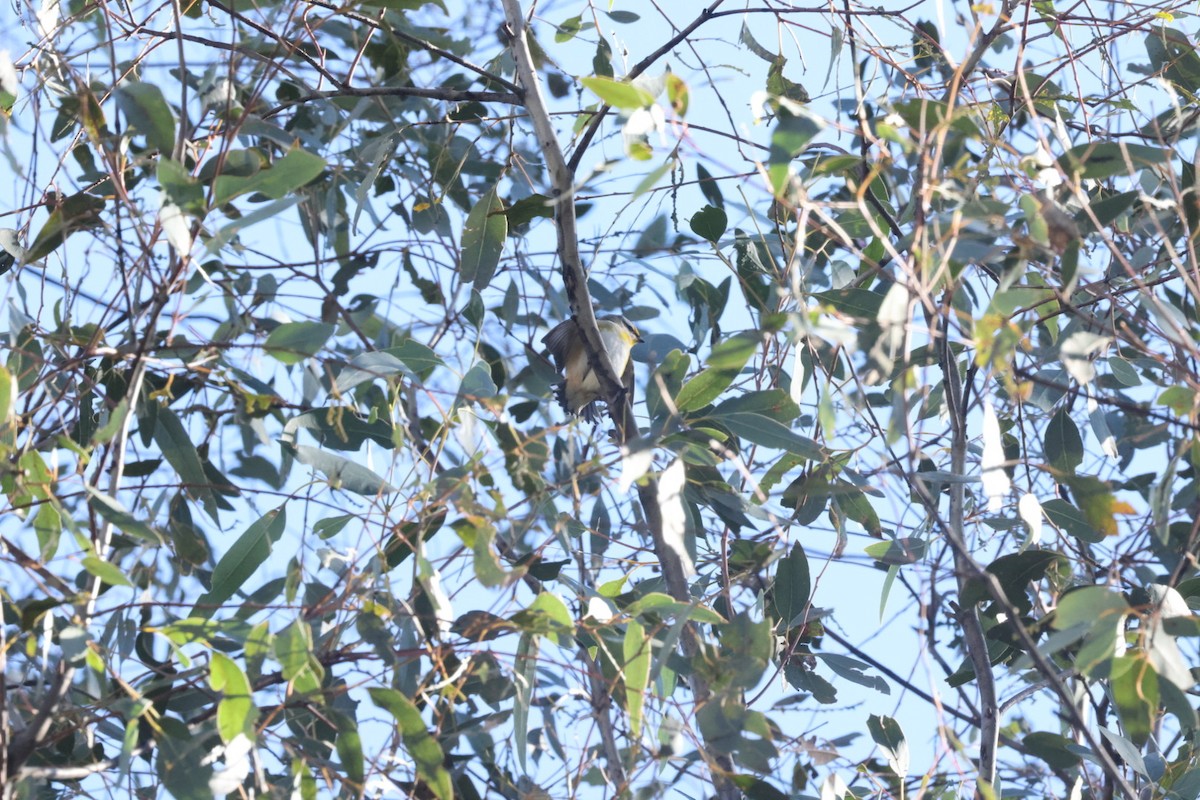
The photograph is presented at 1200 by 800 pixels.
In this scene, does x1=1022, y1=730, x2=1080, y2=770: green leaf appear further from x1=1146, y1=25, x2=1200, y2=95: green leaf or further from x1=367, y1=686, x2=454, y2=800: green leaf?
x1=1146, y1=25, x2=1200, y2=95: green leaf

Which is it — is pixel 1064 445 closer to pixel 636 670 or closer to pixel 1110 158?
pixel 1110 158

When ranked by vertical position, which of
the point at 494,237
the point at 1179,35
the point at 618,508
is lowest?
the point at 618,508

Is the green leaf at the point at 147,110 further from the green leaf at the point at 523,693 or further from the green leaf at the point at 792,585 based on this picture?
the green leaf at the point at 792,585

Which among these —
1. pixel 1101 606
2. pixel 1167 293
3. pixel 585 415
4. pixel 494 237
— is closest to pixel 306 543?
pixel 494 237

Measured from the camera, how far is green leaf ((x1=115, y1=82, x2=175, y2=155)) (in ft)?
4.25

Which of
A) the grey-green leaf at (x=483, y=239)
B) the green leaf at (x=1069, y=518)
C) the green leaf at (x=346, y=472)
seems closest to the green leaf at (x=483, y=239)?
the grey-green leaf at (x=483, y=239)

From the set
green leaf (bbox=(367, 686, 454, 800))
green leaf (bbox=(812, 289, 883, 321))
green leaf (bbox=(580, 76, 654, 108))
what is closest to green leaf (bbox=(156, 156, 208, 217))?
green leaf (bbox=(580, 76, 654, 108))

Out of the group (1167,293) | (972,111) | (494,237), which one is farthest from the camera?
(1167,293)

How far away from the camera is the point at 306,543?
1629mm

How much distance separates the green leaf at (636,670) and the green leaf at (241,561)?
46 cm

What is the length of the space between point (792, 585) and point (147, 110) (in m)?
1.01

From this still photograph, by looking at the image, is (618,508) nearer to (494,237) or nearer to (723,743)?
(494,237)

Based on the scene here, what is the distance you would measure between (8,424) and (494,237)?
0.71 m

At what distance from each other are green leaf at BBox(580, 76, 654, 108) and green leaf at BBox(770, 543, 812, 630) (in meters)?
0.76
